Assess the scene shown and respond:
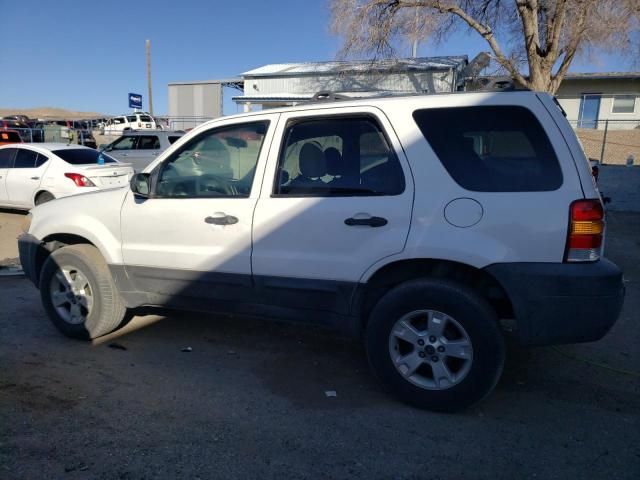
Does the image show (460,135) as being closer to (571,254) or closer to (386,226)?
(386,226)

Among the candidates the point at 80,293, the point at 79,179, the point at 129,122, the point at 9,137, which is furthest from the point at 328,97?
the point at 129,122

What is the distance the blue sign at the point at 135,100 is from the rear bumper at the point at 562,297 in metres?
25.4

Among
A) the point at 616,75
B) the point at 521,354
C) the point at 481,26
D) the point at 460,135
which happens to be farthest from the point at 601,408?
the point at 616,75

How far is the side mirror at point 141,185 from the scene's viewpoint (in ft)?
12.4

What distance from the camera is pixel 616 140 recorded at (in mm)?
19234

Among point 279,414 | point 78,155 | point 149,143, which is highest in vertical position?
point 149,143

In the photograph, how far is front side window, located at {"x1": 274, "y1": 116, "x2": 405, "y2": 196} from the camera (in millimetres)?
3186

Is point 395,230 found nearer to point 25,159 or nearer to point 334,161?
point 334,161

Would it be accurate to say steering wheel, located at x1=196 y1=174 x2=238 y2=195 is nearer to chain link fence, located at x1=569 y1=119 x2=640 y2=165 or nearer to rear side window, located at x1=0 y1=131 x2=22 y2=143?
rear side window, located at x1=0 y1=131 x2=22 y2=143

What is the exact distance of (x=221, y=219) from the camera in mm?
3543

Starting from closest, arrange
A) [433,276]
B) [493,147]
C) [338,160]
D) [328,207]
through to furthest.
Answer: [493,147], [433,276], [328,207], [338,160]

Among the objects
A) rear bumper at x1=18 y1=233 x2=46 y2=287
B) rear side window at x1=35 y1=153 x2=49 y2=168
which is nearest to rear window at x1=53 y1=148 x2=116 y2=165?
rear side window at x1=35 y1=153 x2=49 y2=168

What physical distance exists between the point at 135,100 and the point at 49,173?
17.1 m

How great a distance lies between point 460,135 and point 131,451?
267cm
